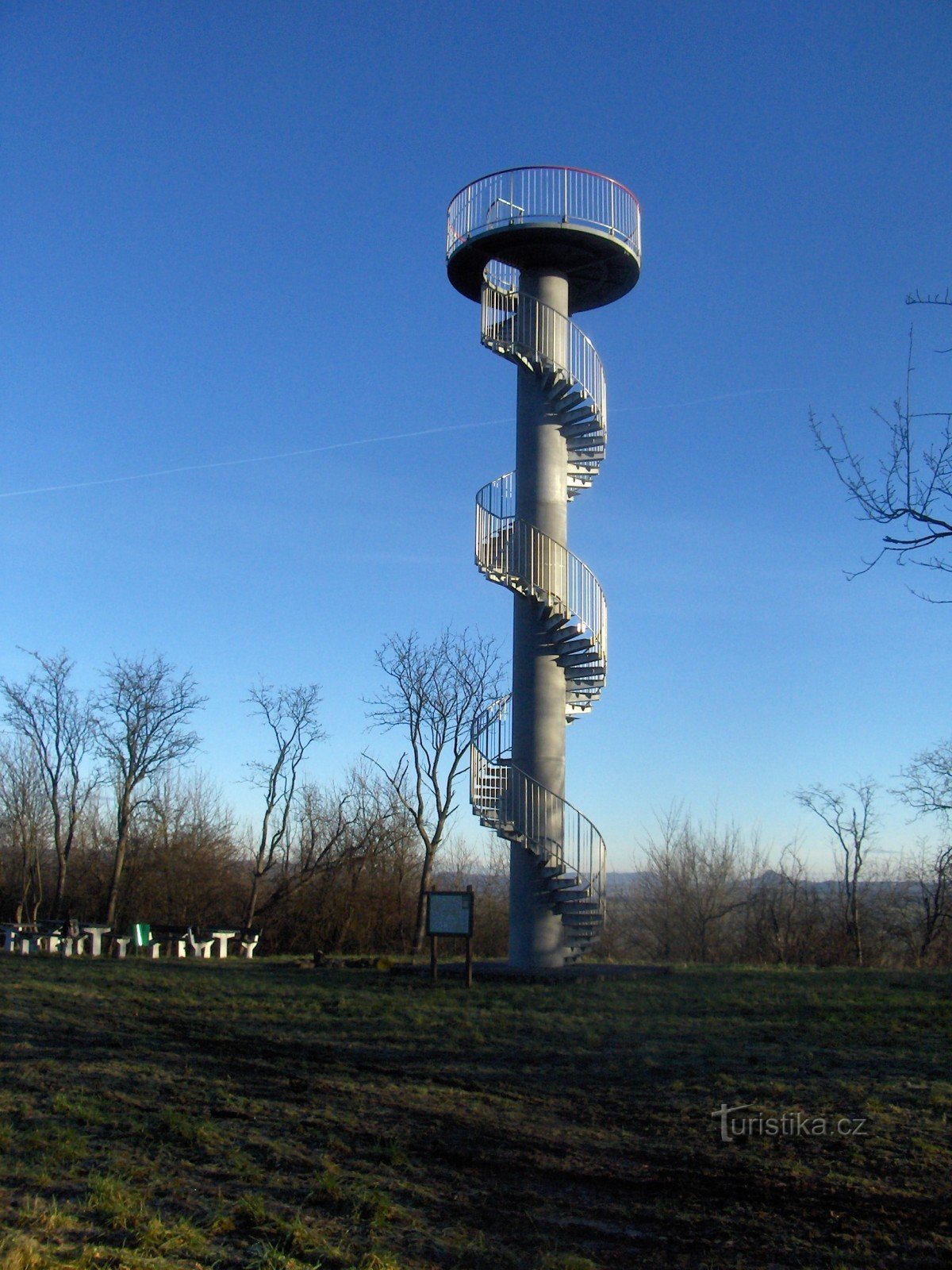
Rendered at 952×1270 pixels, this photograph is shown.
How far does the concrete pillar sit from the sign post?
1857 millimetres

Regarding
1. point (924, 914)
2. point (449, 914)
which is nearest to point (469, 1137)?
point (449, 914)

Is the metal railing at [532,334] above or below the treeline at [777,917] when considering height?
above

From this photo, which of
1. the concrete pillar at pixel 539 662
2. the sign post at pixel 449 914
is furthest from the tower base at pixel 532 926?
the sign post at pixel 449 914

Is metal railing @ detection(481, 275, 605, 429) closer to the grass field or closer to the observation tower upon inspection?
the observation tower

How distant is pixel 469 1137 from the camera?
693 cm

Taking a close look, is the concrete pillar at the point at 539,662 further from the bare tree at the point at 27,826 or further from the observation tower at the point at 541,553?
the bare tree at the point at 27,826

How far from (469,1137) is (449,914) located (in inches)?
334

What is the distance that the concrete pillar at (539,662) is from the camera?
16969 millimetres

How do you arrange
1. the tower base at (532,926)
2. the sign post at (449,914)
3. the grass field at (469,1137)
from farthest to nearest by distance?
1. the tower base at (532,926)
2. the sign post at (449,914)
3. the grass field at (469,1137)

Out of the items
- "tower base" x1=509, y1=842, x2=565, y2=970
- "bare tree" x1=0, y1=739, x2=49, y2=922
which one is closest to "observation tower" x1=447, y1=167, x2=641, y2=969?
"tower base" x1=509, y1=842, x2=565, y2=970

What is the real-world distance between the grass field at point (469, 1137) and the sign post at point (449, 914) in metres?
2.47

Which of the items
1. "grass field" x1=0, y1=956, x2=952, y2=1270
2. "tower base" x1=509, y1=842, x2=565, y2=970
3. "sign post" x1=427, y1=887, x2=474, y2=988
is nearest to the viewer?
"grass field" x1=0, y1=956, x2=952, y2=1270

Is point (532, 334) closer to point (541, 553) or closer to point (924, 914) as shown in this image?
point (541, 553)

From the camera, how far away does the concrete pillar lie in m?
17.0
